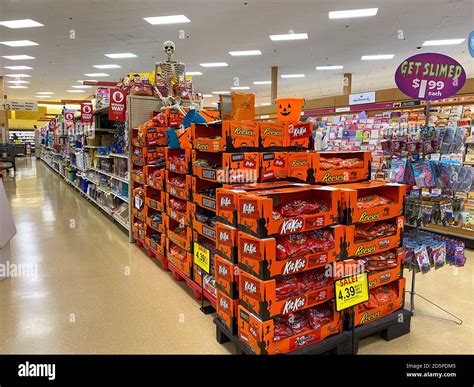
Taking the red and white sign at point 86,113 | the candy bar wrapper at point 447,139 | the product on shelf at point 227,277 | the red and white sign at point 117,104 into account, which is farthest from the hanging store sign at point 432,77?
the red and white sign at point 86,113

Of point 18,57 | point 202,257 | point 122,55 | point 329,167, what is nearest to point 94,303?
point 202,257

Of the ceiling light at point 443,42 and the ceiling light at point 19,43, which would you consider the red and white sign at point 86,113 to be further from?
the ceiling light at point 443,42

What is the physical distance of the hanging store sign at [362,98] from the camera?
24.5ft

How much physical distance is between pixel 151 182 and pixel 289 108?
2.10m

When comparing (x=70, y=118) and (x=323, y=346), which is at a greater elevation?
(x=70, y=118)

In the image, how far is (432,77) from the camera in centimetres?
325

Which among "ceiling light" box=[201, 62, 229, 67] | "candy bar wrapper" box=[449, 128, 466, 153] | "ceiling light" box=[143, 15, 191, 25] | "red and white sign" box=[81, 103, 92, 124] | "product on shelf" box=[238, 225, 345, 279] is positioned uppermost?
"ceiling light" box=[201, 62, 229, 67]

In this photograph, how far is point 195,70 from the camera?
14.4m

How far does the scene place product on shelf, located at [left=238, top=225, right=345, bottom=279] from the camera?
2127 mm

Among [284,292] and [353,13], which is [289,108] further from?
[353,13]

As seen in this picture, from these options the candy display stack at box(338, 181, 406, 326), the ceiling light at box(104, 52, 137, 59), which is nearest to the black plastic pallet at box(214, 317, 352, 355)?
the candy display stack at box(338, 181, 406, 326)

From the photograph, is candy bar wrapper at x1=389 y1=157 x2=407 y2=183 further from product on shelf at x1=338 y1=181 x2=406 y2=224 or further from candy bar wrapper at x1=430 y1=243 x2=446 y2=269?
candy bar wrapper at x1=430 y1=243 x2=446 y2=269

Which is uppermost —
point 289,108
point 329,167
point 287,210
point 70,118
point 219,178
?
point 70,118
